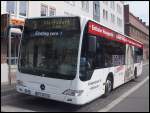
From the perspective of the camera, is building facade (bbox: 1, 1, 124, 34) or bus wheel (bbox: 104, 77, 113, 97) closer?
bus wheel (bbox: 104, 77, 113, 97)

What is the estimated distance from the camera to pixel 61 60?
883 cm

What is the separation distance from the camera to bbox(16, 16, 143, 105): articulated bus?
8.65 m

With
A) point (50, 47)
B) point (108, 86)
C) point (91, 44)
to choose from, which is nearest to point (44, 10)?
point (108, 86)

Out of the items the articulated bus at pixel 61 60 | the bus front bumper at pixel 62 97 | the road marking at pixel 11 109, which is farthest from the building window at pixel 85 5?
the road marking at pixel 11 109

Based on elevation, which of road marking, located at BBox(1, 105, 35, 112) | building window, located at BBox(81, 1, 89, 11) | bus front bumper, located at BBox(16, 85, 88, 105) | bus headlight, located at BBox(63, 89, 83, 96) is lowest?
road marking, located at BBox(1, 105, 35, 112)

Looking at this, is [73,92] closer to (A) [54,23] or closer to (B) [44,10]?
(A) [54,23]

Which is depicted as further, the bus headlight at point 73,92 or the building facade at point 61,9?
the building facade at point 61,9

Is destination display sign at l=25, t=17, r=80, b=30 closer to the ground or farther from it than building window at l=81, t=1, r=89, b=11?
closer to the ground

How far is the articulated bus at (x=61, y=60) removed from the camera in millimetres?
8648

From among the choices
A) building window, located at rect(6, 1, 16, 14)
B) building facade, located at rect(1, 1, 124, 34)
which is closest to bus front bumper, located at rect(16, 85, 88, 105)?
building facade, located at rect(1, 1, 124, 34)

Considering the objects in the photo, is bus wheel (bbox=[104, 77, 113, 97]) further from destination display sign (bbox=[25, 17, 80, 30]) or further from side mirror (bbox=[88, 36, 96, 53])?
destination display sign (bbox=[25, 17, 80, 30])

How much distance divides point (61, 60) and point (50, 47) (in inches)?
22.0

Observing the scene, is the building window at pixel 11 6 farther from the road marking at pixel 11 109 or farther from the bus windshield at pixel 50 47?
the road marking at pixel 11 109

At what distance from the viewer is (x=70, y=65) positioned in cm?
869
